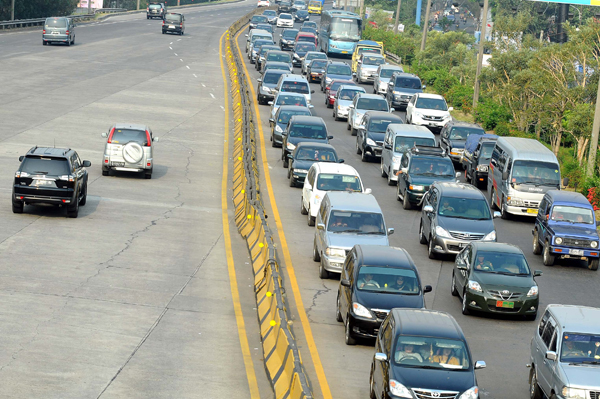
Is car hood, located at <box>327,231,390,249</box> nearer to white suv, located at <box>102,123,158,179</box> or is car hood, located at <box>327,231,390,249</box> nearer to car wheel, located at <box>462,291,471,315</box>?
car wheel, located at <box>462,291,471,315</box>

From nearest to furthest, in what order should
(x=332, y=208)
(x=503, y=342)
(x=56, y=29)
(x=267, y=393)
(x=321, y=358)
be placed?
1. (x=267, y=393)
2. (x=321, y=358)
3. (x=503, y=342)
4. (x=332, y=208)
5. (x=56, y=29)

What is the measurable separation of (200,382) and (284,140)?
2122 centimetres

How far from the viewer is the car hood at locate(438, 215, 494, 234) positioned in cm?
2370

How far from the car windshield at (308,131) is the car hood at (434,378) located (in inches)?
861

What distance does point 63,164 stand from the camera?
2491cm

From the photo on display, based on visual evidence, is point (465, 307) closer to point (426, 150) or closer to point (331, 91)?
point (426, 150)

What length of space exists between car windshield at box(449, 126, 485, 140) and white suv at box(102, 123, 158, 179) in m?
13.0

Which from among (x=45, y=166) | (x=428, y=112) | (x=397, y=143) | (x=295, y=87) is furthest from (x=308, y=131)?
(x=45, y=166)

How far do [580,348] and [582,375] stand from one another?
2.24ft

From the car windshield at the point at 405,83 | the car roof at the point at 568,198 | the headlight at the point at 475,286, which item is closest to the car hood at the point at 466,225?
the car roof at the point at 568,198

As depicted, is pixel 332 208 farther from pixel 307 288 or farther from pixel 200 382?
pixel 200 382

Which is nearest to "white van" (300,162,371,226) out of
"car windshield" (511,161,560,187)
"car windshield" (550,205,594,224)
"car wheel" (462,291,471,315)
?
"car windshield" (550,205,594,224)

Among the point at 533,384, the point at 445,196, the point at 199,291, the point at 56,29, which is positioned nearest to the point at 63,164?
the point at 199,291

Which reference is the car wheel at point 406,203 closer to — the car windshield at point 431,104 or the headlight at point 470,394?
the car windshield at point 431,104
